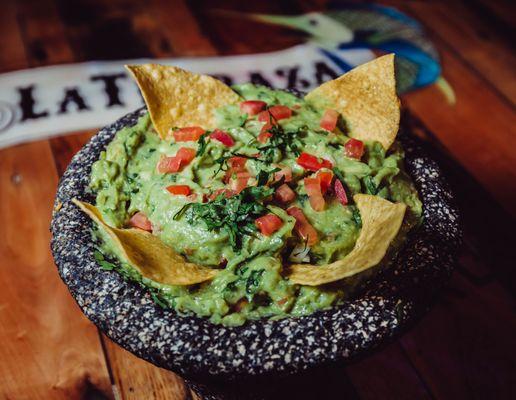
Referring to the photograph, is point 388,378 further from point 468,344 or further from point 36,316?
point 36,316

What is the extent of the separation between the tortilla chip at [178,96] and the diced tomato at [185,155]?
16 centimetres

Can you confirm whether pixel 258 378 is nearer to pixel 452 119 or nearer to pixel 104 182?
pixel 104 182

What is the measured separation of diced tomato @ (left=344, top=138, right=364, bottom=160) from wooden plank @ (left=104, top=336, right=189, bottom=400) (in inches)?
36.1

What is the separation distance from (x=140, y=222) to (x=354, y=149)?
609 mm

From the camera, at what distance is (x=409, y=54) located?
3.28m

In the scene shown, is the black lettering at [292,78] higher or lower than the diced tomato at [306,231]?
lower

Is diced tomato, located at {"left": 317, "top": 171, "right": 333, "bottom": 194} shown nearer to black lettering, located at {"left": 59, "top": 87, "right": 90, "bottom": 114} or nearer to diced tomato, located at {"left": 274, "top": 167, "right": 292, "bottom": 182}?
diced tomato, located at {"left": 274, "top": 167, "right": 292, "bottom": 182}

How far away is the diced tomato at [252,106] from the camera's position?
1669 mm

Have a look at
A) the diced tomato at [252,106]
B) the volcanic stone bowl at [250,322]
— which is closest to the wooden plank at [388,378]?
the volcanic stone bowl at [250,322]

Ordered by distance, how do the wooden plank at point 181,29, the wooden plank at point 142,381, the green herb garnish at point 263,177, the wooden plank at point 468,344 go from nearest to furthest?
the green herb garnish at point 263,177 → the wooden plank at point 142,381 → the wooden plank at point 468,344 → the wooden plank at point 181,29

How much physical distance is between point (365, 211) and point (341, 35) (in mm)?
2243

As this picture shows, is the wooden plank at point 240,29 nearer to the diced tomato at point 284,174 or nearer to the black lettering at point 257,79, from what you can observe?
the black lettering at point 257,79

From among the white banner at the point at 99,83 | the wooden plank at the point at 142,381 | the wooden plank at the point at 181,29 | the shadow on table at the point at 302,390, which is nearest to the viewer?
the shadow on table at the point at 302,390

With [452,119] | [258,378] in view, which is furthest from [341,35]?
[258,378]
